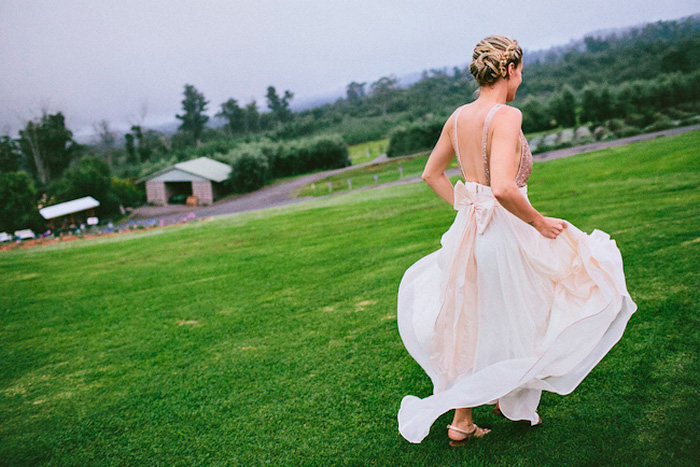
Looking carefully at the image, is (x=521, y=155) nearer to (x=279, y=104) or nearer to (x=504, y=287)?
(x=504, y=287)

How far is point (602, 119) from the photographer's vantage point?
115 ft

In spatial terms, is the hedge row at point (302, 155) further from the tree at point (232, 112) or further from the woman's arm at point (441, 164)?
the woman's arm at point (441, 164)

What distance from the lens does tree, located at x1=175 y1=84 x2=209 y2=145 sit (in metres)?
75.2

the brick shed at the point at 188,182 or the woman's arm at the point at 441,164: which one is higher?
the brick shed at the point at 188,182

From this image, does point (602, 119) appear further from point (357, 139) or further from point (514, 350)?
point (514, 350)

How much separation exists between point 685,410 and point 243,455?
→ 2642mm

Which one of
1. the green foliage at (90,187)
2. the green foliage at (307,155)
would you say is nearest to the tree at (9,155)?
the green foliage at (90,187)

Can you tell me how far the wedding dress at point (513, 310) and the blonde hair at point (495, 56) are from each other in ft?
0.67

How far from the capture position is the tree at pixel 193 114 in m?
75.2

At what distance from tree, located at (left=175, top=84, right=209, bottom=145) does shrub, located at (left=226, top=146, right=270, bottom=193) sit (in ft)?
130

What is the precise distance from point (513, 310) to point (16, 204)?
35988 millimetres

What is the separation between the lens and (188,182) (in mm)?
40656

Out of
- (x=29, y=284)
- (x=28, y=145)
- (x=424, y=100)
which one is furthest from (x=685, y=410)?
Result: (x=424, y=100)

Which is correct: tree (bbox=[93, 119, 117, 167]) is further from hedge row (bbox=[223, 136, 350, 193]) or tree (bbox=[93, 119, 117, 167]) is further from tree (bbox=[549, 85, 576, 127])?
tree (bbox=[549, 85, 576, 127])
